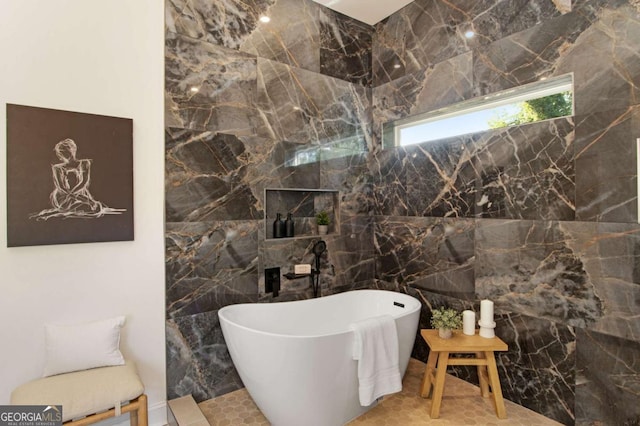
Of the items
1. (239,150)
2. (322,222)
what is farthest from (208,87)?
(322,222)

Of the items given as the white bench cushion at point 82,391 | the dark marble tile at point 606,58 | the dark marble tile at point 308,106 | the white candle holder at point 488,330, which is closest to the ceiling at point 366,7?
the dark marble tile at point 308,106

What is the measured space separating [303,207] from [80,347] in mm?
1960

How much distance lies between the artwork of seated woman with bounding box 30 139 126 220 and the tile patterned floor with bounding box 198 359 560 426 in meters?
1.59

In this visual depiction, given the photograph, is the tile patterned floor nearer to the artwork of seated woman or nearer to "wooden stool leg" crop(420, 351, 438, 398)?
"wooden stool leg" crop(420, 351, 438, 398)

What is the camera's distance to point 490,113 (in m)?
2.54

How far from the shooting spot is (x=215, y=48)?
2.44 m

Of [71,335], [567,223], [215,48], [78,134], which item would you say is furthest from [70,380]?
[567,223]

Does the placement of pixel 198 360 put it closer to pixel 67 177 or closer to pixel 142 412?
pixel 142 412

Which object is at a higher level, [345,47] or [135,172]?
[345,47]

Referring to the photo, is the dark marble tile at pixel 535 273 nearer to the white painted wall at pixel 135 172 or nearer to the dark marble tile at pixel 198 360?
the dark marble tile at pixel 198 360

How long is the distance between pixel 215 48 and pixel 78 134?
1.13 metres

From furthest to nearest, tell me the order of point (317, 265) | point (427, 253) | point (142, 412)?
point (317, 265) → point (427, 253) → point (142, 412)

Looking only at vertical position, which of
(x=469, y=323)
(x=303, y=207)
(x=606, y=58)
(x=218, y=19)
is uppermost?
(x=218, y=19)

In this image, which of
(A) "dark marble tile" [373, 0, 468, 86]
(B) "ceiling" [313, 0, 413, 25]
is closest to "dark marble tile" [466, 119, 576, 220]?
(A) "dark marble tile" [373, 0, 468, 86]
